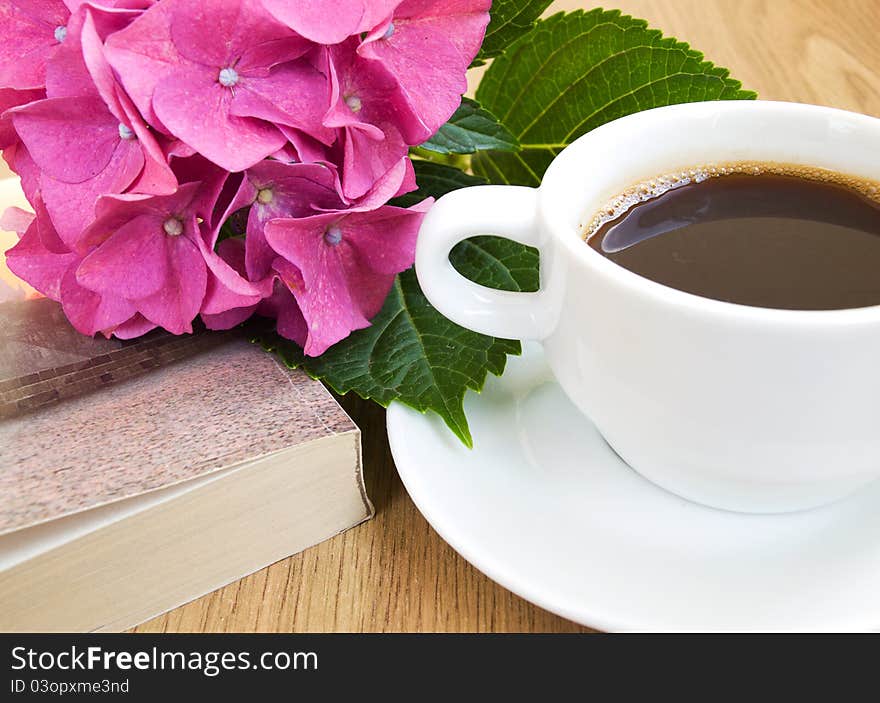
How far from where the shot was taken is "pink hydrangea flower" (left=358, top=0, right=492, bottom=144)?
1.58 feet

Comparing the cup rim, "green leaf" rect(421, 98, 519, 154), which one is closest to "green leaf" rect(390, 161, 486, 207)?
"green leaf" rect(421, 98, 519, 154)

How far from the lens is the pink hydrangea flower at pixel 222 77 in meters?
0.42

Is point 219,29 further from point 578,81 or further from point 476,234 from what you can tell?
point 578,81

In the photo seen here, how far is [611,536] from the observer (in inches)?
17.4

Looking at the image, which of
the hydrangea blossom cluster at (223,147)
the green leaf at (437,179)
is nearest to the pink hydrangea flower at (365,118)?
the hydrangea blossom cluster at (223,147)

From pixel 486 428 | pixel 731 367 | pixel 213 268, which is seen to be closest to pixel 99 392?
pixel 213 268

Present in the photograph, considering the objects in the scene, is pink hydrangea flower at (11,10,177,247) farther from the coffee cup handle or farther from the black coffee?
the black coffee

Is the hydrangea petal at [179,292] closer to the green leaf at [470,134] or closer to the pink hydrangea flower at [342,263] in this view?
the pink hydrangea flower at [342,263]

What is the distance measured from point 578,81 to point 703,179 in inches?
5.8

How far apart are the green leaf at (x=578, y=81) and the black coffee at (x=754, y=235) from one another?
0.09m

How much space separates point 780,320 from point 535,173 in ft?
1.13

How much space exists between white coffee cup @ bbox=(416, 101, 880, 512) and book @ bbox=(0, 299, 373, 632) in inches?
4.2

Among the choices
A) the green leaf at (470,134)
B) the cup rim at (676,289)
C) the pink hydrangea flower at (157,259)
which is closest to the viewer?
the cup rim at (676,289)

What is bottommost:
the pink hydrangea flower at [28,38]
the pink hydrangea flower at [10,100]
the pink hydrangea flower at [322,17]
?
the pink hydrangea flower at [10,100]
